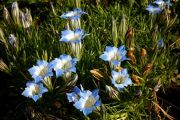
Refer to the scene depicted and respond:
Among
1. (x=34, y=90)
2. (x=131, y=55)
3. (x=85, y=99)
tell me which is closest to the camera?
(x=85, y=99)

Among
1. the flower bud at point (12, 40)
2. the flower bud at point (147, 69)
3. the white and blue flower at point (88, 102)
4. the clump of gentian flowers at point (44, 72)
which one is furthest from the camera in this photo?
the flower bud at point (12, 40)

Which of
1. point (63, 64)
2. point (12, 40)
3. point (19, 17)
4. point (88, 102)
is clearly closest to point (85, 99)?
point (88, 102)

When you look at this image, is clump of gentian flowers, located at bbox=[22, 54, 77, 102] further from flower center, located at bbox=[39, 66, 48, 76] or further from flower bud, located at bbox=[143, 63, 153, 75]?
flower bud, located at bbox=[143, 63, 153, 75]

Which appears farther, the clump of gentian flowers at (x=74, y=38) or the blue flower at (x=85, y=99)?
the clump of gentian flowers at (x=74, y=38)

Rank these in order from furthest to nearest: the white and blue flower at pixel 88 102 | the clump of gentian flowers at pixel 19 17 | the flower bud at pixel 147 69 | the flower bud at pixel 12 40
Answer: the clump of gentian flowers at pixel 19 17 → the flower bud at pixel 12 40 → the flower bud at pixel 147 69 → the white and blue flower at pixel 88 102

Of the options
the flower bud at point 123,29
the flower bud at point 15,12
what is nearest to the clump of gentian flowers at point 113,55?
the flower bud at point 123,29

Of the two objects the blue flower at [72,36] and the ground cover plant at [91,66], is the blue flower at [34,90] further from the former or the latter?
the blue flower at [72,36]

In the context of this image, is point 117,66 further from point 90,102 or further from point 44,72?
point 44,72

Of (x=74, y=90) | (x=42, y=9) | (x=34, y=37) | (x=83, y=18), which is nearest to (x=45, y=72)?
(x=74, y=90)

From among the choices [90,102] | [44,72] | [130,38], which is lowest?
[90,102]
